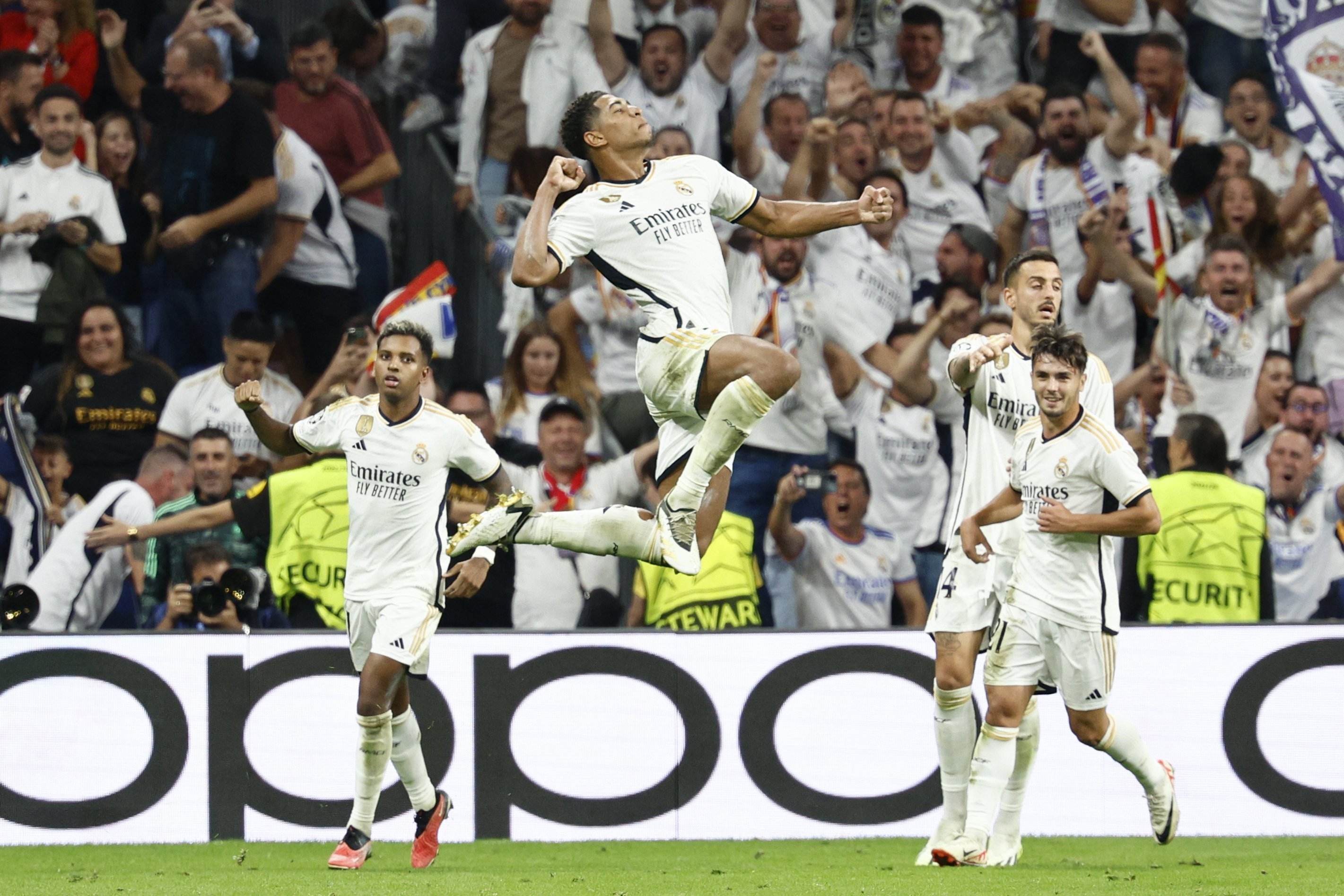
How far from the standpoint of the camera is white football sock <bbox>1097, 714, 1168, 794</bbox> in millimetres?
7730

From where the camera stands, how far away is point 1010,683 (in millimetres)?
7672

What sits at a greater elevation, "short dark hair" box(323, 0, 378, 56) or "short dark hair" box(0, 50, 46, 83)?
"short dark hair" box(323, 0, 378, 56)

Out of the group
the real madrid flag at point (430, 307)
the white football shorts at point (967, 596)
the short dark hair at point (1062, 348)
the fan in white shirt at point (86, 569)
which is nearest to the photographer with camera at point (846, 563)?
the real madrid flag at point (430, 307)

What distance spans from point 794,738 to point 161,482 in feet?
13.3

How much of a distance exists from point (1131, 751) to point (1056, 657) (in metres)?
0.58

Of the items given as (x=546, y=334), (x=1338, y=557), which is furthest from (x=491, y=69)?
(x=1338, y=557)

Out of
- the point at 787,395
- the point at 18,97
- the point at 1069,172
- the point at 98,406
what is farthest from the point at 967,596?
the point at 18,97

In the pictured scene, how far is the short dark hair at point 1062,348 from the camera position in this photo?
→ 24.1ft

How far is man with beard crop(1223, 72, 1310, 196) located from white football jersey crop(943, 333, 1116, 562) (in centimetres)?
496

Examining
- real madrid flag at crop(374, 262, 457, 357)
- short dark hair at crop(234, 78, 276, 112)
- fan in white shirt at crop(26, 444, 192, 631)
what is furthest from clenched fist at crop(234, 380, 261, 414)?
short dark hair at crop(234, 78, 276, 112)

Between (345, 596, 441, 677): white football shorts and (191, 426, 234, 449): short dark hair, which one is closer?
(345, 596, 441, 677): white football shorts

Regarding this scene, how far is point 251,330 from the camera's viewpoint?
428 inches

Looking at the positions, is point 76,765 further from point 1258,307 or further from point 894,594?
point 1258,307

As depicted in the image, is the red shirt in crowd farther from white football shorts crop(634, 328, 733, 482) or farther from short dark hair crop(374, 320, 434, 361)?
white football shorts crop(634, 328, 733, 482)
